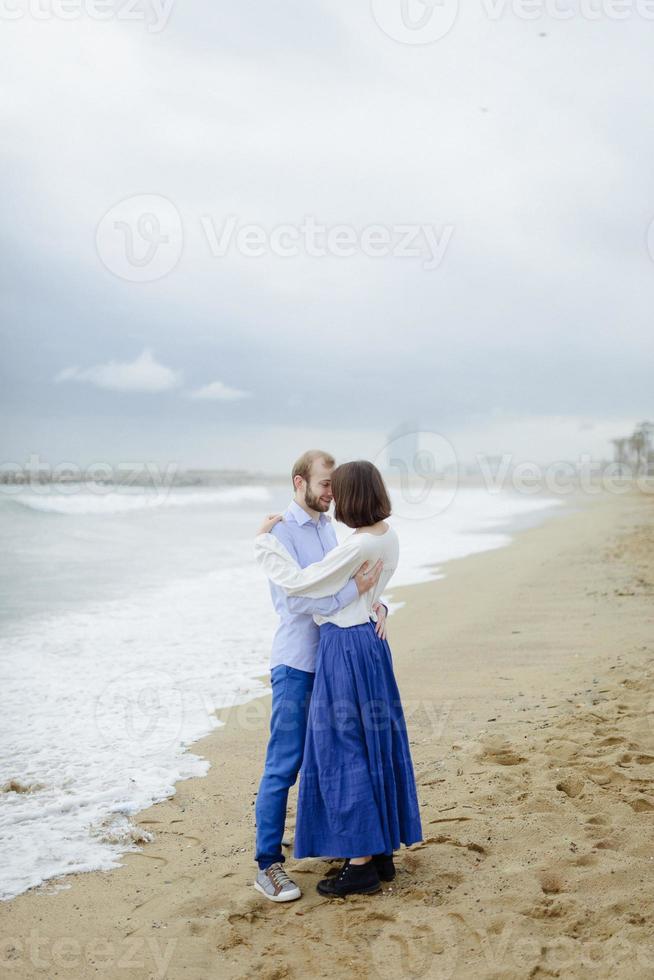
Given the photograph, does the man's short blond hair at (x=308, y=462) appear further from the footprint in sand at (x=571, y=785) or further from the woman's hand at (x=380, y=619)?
the footprint in sand at (x=571, y=785)

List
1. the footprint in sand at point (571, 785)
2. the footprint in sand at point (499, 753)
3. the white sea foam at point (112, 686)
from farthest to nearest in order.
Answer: the footprint in sand at point (499, 753), the white sea foam at point (112, 686), the footprint in sand at point (571, 785)

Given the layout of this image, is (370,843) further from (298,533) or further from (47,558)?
(47,558)

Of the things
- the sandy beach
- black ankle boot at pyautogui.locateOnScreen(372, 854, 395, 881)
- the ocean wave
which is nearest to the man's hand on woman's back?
black ankle boot at pyautogui.locateOnScreen(372, 854, 395, 881)

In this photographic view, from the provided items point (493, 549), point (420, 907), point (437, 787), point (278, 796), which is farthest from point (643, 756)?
point (493, 549)

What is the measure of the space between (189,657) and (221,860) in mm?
4272

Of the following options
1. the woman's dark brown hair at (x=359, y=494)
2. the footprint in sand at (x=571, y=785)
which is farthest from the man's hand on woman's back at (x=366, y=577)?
the footprint in sand at (x=571, y=785)

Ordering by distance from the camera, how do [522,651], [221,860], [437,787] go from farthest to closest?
1. [522,651]
2. [437,787]
3. [221,860]

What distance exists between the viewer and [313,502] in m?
3.59

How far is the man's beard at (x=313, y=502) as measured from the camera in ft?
11.7

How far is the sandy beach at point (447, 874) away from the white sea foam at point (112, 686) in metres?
0.27

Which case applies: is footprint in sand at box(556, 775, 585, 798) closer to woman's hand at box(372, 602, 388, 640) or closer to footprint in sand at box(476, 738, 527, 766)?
footprint in sand at box(476, 738, 527, 766)

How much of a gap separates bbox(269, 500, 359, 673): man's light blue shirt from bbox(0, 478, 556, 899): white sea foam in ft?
4.91

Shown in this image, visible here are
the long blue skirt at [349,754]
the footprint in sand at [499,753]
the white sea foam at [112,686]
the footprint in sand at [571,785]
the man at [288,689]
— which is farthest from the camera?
the footprint in sand at [499,753]

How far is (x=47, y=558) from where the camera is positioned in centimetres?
1670
